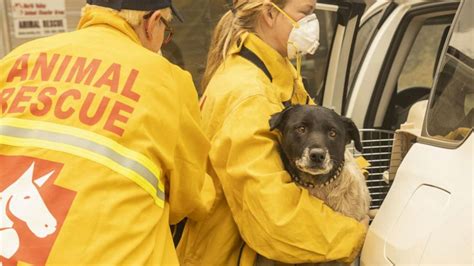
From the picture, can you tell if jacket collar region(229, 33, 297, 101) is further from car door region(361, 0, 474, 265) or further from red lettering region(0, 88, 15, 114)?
red lettering region(0, 88, 15, 114)

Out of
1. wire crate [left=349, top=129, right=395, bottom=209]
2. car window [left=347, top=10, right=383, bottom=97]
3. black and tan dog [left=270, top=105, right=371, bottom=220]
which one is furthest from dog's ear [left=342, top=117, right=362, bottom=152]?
car window [left=347, top=10, right=383, bottom=97]

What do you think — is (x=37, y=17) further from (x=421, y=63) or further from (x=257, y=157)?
(x=421, y=63)

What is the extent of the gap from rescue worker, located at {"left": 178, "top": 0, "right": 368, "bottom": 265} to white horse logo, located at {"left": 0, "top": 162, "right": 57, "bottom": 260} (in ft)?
2.84

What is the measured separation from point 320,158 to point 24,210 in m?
1.20

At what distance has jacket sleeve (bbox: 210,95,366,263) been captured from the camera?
2582 millimetres

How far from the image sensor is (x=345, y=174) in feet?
9.76

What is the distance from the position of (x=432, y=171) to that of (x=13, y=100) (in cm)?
128

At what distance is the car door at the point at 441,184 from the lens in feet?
6.01

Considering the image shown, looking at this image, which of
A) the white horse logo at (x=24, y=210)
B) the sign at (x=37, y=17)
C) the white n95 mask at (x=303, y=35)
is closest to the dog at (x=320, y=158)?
the white n95 mask at (x=303, y=35)

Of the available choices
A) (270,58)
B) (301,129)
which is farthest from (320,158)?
(270,58)

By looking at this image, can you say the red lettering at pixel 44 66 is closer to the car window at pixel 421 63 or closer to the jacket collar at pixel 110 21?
the jacket collar at pixel 110 21

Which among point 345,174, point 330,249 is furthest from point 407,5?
point 330,249

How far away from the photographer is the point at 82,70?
214 cm

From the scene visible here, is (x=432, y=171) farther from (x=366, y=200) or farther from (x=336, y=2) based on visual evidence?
(x=336, y=2)
